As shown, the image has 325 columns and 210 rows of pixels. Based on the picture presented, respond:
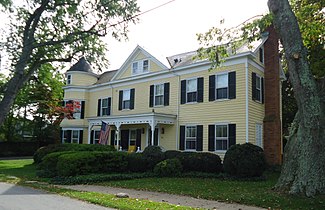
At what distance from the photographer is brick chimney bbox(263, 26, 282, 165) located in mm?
19125

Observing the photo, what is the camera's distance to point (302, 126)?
1011 centimetres

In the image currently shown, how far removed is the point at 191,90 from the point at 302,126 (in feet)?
37.9

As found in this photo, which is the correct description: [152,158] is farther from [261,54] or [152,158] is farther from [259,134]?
[261,54]

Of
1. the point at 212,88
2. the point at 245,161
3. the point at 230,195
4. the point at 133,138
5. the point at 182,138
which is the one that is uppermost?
the point at 212,88

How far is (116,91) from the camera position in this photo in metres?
Answer: 26.8

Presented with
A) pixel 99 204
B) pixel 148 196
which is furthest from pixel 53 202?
pixel 148 196

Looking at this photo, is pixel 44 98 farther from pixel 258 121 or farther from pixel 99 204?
pixel 99 204

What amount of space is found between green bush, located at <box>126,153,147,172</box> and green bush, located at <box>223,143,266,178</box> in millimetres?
4620

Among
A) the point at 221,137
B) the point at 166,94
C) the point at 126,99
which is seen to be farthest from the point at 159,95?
the point at 221,137

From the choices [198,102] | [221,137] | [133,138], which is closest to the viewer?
[221,137]

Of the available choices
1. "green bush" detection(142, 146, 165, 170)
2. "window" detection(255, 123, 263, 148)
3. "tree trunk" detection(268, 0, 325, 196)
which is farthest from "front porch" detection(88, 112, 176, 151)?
"tree trunk" detection(268, 0, 325, 196)

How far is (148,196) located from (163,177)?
207 inches

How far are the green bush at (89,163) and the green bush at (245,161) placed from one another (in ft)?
19.2

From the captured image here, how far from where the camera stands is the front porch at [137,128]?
69.5ft
